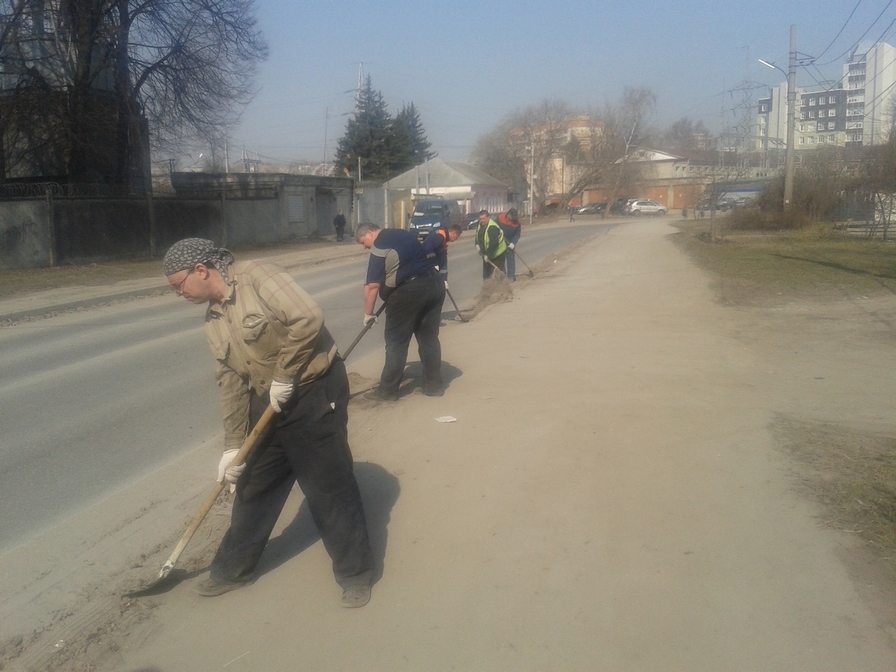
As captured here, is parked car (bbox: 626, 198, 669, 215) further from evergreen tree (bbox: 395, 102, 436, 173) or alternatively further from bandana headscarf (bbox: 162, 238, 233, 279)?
bandana headscarf (bbox: 162, 238, 233, 279)

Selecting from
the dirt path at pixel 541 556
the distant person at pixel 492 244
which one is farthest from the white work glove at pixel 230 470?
the distant person at pixel 492 244

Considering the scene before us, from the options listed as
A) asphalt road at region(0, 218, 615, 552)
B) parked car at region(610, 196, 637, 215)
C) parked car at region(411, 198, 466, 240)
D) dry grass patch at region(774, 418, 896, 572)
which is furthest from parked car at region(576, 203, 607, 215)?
dry grass patch at region(774, 418, 896, 572)

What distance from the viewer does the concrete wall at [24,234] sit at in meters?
21.3

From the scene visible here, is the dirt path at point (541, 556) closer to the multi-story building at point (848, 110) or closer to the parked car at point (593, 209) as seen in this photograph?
the multi-story building at point (848, 110)

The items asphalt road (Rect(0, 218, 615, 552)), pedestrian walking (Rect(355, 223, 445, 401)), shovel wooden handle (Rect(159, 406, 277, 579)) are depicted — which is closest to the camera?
shovel wooden handle (Rect(159, 406, 277, 579))

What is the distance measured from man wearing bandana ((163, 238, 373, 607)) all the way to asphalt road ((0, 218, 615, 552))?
67.3 inches

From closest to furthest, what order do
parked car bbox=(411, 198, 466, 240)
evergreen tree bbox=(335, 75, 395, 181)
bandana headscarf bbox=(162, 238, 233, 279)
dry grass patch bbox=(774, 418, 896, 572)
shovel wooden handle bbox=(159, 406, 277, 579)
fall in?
bandana headscarf bbox=(162, 238, 233, 279), shovel wooden handle bbox=(159, 406, 277, 579), dry grass patch bbox=(774, 418, 896, 572), parked car bbox=(411, 198, 466, 240), evergreen tree bbox=(335, 75, 395, 181)

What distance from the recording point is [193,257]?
3.36 metres

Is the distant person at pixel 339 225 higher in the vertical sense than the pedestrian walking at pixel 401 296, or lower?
higher

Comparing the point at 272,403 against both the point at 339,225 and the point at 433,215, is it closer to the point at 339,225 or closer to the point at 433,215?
the point at 339,225

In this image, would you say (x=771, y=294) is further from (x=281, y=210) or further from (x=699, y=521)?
(x=281, y=210)

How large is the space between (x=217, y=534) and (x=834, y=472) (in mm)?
3620

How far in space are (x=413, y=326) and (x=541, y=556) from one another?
124 inches

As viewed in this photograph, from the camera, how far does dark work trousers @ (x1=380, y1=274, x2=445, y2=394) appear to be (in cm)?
651
